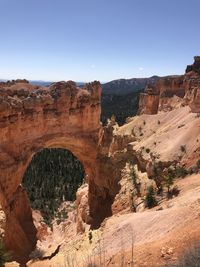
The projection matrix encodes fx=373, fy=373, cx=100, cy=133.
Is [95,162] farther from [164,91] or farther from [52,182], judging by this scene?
[164,91]

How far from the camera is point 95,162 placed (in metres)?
39.7

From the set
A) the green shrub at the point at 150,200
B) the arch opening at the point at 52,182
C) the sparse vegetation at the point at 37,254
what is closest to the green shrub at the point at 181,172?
the green shrub at the point at 150,200

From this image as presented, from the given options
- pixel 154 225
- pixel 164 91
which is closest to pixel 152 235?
pixel 154 225

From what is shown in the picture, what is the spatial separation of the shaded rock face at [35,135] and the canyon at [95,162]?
9 centimetres

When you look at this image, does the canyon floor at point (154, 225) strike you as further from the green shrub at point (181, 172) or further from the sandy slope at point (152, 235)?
the green shrub at point (181, 172)

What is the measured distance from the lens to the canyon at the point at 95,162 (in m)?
20.6

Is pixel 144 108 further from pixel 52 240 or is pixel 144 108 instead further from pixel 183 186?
pixel 183 186

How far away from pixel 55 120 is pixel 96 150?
610 cm

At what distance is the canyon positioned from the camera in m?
20.6

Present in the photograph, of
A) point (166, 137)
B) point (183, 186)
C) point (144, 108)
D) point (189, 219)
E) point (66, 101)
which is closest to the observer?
point (189, 219)

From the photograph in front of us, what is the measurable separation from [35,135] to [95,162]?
325 inches

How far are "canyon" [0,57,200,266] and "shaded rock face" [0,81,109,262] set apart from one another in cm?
9

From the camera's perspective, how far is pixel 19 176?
106 feet

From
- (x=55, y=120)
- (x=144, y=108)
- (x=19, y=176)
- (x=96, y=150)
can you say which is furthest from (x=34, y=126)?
(x=144, y=108)
